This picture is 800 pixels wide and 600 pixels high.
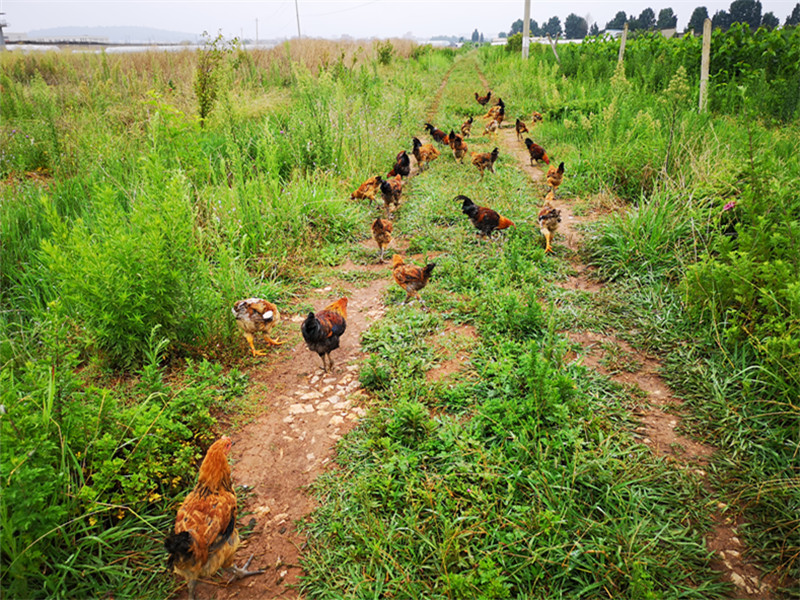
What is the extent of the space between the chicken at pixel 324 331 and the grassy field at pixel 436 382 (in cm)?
41

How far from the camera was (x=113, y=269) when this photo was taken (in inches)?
122

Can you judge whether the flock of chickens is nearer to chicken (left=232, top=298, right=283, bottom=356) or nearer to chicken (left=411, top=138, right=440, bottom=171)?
chicken (left=232, top=298, right=283, bottom=356)

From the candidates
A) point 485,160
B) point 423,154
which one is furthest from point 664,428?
point 423,154

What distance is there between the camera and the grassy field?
216cm

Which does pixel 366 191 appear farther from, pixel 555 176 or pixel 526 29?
pixel 526 29

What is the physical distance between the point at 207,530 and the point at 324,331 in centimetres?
176

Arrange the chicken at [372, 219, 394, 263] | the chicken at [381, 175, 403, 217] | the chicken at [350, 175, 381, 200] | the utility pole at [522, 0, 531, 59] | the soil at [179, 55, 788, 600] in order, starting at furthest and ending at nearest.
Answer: the utility pole at [522, 0, 531, 59] < the chicken at [350, 175, 381, 200] < the chicken at [381, 175, 403, 217] < the chicken at [372, 219, 394, 263] < the soil at [179, 55, 788, 600]

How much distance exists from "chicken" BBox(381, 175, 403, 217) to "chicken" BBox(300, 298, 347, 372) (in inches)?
122

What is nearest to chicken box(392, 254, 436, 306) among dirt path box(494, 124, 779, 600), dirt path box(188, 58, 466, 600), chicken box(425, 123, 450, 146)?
dirt path box(188, 58, 466, 600)

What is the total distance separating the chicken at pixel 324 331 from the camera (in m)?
3.47

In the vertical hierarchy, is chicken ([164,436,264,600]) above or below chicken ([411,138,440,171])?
below

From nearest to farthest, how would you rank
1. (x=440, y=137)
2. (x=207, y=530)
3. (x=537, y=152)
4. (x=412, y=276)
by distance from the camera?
(x=207, y=530) < (x=412, y=276) < (x=537, y=152) < (x=440, y=137)

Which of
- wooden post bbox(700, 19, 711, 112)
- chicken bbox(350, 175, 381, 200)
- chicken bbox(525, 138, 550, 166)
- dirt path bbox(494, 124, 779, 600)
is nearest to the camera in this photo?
dirt path bbox(494, 124, 779, 600)

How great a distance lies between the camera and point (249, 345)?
4.16 metres
